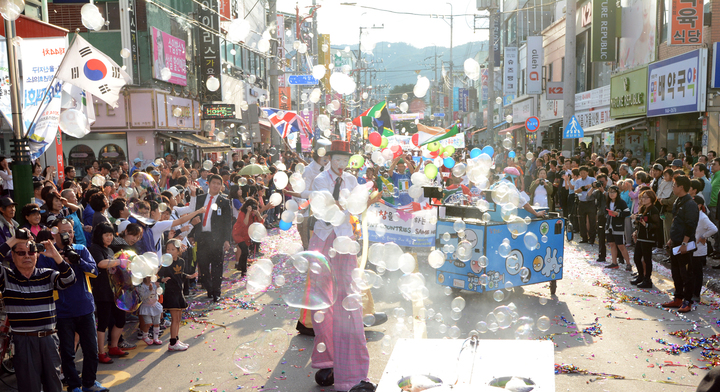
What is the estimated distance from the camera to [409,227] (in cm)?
1052

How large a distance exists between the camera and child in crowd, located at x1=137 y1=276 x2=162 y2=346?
1.22 metres

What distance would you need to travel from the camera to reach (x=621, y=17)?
23.5 metres

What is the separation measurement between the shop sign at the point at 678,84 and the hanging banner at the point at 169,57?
17987 mm

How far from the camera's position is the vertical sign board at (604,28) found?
2308 centimetres

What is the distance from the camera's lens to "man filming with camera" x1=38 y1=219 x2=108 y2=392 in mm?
5074

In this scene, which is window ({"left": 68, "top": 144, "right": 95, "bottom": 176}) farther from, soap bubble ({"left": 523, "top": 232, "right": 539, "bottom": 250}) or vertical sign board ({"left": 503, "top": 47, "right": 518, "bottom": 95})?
vertical sign board ({"left": 503, "top": 47, "right": 518, "bottom": 95})

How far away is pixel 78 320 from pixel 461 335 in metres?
3.85

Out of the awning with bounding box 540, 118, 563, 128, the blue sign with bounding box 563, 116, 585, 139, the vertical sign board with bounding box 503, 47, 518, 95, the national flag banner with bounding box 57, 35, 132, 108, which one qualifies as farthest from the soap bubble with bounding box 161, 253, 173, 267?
the vertical sign board with bounding box 503, 47, 518, 95

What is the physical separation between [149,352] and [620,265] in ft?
26.3

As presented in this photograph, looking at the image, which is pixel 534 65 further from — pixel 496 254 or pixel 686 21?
pixel 496 254

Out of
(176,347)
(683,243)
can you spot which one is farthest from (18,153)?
(683,243)

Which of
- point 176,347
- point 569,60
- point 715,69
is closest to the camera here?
point 176,347

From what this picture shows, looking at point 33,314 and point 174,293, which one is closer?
point 33,314

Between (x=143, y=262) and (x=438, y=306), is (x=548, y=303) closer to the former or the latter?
(x=438, y=306)
